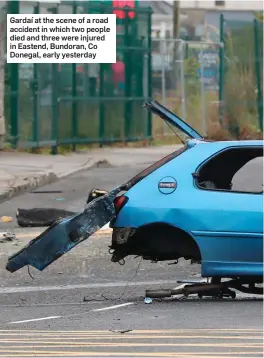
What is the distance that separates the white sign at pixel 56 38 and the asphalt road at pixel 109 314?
8.13 meters

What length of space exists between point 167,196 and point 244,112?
2192 centimetres

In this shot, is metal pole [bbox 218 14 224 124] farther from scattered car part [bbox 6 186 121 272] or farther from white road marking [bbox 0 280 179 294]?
scattered car part [bbox 6 186 121 272]

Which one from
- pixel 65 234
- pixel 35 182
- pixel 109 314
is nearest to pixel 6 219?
pixel 35 182

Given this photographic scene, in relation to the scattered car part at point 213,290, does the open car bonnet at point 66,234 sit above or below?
above

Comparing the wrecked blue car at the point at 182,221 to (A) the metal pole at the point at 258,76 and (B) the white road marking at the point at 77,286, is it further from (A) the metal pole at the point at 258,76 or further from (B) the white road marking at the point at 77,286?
(A) the metal pole at the point at 258,76

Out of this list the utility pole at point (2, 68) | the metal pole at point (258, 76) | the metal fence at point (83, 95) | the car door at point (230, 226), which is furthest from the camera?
the metal pole at point (258, 76)

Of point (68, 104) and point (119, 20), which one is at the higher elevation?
point (119, 20)

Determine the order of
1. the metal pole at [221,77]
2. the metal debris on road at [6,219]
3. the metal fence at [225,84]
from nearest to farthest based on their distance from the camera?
the metal debris on road at [6,219] → the metal fence at [225,84] → the metal pole at [221,77]

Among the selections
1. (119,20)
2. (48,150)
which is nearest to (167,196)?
(48,150)

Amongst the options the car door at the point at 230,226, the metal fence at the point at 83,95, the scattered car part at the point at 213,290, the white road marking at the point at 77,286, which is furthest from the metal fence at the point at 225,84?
the car door at the point at 230,226

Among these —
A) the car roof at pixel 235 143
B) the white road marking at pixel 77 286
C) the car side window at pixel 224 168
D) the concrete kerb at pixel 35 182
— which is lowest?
the white road marking at pixel 77 286

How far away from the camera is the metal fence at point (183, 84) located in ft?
98.4

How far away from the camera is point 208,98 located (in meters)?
32.1

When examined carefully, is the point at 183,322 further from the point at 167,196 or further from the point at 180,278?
the point at 180,278
